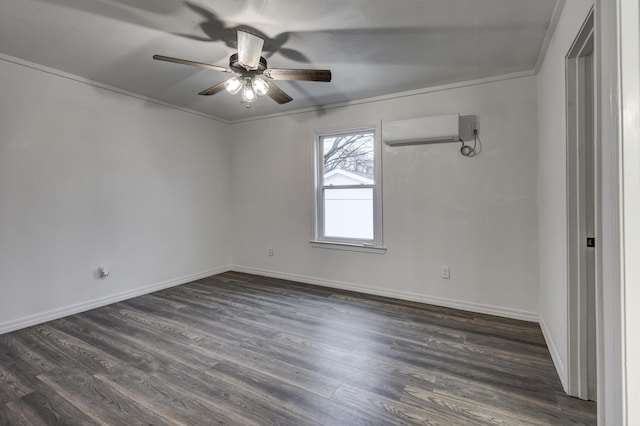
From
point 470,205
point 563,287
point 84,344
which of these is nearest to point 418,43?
point 470,205

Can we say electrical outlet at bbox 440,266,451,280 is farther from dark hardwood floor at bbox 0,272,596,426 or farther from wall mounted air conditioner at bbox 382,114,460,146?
wall mounted air conditioner at bbox 382,114,460,146

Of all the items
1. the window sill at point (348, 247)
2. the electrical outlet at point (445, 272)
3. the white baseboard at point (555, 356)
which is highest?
the window sill at point (348, 247)

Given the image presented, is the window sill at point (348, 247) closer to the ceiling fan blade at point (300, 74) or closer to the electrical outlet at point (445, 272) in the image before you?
the electrical outlet at point (445, 272)

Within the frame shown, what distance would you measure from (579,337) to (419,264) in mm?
1674

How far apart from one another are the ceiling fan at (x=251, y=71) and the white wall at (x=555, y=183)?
148 cm

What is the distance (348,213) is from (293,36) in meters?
2.21

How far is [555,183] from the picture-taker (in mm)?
2045

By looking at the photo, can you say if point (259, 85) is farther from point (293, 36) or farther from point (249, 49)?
point (293, 36)

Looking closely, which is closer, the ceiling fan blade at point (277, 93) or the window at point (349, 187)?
the ceiling fan blade at point (277, 93)

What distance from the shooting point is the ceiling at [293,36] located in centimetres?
192

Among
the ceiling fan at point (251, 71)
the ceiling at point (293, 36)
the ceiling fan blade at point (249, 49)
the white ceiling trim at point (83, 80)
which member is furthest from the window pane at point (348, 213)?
the white ceiling trim at point (83, 80)

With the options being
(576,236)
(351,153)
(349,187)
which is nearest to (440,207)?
(349,187)

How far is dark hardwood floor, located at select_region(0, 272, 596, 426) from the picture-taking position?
64.0 inches

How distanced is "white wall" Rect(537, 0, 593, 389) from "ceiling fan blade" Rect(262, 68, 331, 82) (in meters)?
1.45
